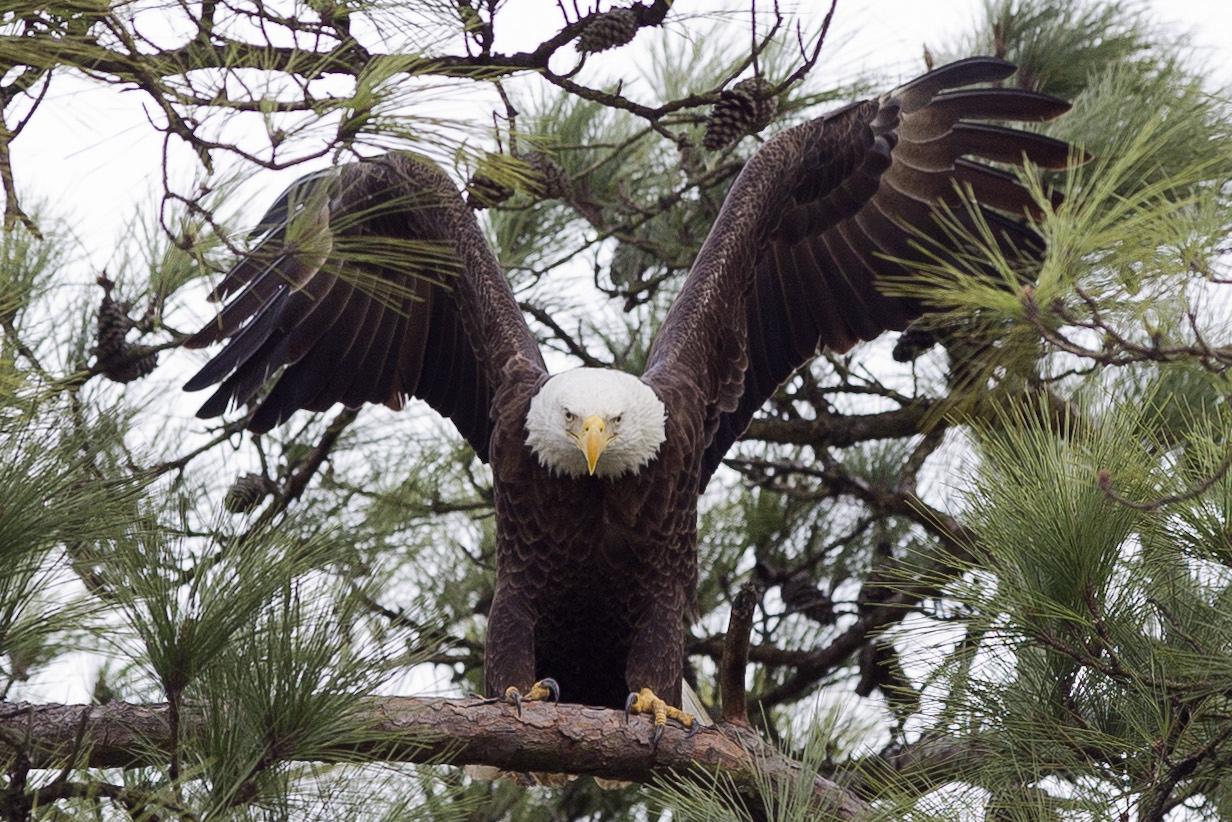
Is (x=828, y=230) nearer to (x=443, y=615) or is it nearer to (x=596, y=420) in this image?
(x=596, y=420)

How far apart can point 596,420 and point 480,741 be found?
0.79 meters

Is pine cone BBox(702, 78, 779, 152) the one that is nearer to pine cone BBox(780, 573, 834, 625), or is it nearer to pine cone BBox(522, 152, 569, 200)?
pine cone BBox(522, 152, 569, 200)

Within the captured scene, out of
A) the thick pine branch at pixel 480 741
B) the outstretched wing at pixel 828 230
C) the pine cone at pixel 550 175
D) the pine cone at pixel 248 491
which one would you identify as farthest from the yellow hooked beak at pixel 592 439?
the pine cone at pixel 248 491

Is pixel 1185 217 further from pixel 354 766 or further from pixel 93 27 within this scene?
pixel 93 27

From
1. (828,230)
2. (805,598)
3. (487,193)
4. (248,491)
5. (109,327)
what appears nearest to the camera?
(109,327)

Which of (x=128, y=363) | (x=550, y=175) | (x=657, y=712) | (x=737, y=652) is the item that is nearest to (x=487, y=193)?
(x=550, y=175)

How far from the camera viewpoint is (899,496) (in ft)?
12.6

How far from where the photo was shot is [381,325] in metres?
3.97

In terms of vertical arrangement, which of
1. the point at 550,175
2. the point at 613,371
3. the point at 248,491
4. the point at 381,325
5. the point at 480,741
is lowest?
the point at 480,741

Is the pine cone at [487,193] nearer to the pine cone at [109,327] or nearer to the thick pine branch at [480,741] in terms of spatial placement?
the pine cone at [109,327]

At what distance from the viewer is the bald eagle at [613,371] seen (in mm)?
3262

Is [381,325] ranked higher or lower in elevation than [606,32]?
lower

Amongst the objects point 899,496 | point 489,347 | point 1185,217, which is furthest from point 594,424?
point 1185,217

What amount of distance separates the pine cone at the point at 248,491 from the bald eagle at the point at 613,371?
5.6 inches
